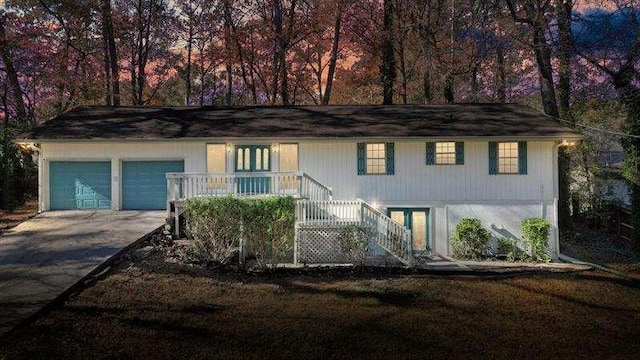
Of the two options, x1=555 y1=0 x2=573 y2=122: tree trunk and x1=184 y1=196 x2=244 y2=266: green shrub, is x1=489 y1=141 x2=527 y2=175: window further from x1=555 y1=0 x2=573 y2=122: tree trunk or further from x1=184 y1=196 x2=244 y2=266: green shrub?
x1=184 y1=196 x2=244 y2=266: green shrub

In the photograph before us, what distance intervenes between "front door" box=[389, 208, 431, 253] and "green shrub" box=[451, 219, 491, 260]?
1426 mm

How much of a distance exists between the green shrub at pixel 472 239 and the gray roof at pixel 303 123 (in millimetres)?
3443

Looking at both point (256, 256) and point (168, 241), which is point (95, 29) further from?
point (256, 256)

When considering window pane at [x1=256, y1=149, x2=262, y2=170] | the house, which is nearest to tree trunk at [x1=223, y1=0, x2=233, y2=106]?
the house

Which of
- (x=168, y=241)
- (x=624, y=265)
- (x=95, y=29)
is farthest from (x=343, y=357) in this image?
(x=95, y=29)

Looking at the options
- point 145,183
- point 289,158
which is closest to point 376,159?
point 289,158

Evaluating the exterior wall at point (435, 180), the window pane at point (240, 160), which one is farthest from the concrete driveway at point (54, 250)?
the exterior wall at point (435, 180)

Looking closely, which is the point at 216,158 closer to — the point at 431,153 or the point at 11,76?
the point at 431,153

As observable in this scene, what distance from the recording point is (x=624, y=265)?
53.3ft

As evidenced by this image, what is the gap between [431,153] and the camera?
59.0ft

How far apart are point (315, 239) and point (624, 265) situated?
10.8 metres

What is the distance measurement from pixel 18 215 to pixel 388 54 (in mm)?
22472

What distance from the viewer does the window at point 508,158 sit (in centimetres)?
1783

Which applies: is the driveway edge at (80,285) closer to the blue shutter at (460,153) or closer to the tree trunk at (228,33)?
the blue shutter at (460,153)
